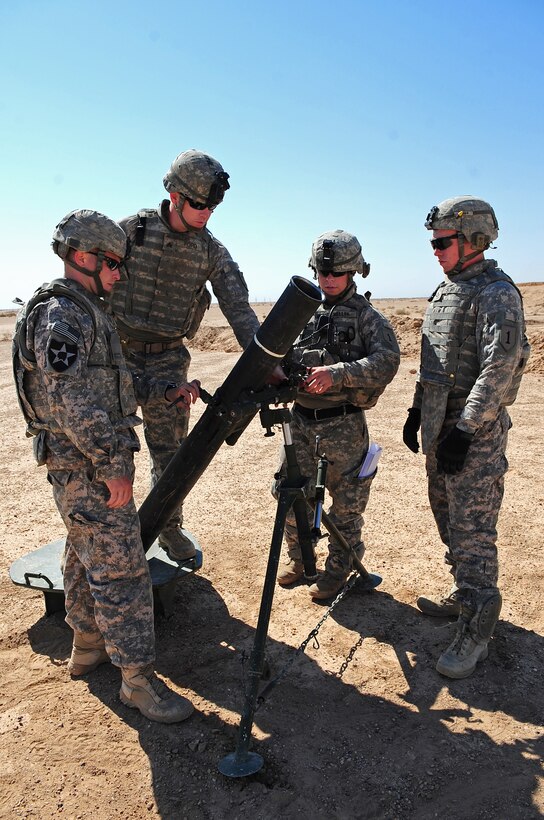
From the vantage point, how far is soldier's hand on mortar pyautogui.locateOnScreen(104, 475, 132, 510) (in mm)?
3324

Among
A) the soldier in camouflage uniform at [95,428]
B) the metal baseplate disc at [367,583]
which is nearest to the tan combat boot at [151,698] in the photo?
the soldier in camouflage uniform at [95,428]

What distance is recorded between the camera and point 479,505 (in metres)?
3.99

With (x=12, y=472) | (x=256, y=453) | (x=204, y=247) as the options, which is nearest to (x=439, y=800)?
(x=204, y=247)

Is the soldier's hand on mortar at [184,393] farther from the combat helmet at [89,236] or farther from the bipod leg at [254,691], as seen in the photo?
the bipod leg at [254,691]

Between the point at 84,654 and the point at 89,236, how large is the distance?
254 cm

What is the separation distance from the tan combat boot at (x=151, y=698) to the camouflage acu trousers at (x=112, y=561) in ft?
0.28

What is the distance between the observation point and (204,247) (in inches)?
183

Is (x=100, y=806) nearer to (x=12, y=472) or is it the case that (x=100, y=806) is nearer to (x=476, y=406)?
(x=476, y=406)

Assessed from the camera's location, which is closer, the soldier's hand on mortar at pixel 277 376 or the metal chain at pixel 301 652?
the metal chain at pixel 301 652

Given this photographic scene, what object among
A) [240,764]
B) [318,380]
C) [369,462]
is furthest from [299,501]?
[240,764]

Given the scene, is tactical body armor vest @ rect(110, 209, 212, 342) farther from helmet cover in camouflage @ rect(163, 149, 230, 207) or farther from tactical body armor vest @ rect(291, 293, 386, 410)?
tactical body armor vest @ rect(291, 293, 386, 410)

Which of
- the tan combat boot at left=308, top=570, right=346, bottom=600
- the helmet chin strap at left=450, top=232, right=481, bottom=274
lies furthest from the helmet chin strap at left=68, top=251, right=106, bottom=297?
the tan combat boot at left=308, top=570, right=346, bottom=600

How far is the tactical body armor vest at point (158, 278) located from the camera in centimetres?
455

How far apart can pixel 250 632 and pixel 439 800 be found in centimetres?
174
